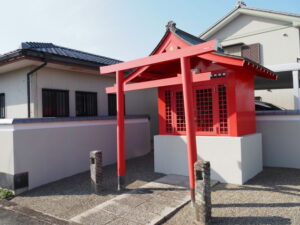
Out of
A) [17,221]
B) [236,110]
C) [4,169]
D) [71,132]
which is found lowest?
[17,221]

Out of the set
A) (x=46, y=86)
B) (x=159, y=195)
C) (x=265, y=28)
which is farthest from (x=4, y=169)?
(x=265, y=28)

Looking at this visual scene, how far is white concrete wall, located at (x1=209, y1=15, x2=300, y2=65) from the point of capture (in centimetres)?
1177

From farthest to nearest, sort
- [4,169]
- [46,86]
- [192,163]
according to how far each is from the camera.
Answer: [46,86], [4,169], [192,163]

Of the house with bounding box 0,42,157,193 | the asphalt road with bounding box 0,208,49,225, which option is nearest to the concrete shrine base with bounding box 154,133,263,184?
the house with bounding box 0,42,157,193

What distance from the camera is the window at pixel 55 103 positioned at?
781cm

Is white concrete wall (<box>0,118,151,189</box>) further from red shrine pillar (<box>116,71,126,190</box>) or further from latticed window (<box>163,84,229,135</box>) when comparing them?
latticed window (<box>163,84,229,135</box>)

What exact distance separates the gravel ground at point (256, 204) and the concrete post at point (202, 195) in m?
0.20

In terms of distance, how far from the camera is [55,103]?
8.08 metres

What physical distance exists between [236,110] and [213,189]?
207cm

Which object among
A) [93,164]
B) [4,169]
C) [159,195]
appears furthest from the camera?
[4,169]

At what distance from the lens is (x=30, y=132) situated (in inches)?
243

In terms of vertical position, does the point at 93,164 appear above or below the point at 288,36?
below

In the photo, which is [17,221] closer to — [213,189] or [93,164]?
[93,164]

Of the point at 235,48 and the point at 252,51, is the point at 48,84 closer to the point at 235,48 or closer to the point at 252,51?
the point at 235,48
